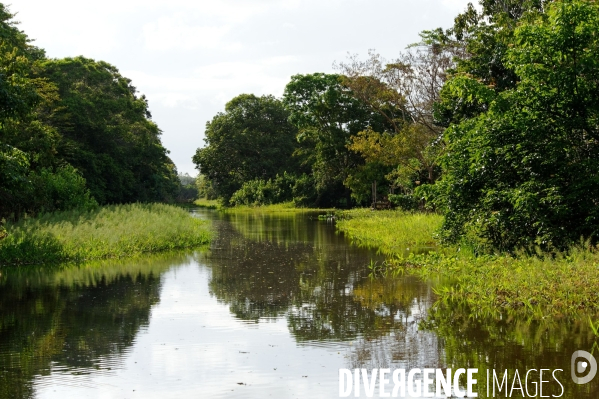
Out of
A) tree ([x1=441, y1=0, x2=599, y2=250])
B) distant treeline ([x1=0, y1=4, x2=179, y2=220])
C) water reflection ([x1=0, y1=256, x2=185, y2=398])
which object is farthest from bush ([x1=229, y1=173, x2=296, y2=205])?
tree ([x1=441, y1=0, x2=599, y2=250])

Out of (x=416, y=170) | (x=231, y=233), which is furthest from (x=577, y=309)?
(x=416, y=170)

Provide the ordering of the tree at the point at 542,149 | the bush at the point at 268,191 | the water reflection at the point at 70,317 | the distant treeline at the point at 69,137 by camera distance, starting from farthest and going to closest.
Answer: the bush at the point at 268,191, the distant treeline at the point at 69,137, the tree at the point at 542,149, the water reflection at the point at 70,317

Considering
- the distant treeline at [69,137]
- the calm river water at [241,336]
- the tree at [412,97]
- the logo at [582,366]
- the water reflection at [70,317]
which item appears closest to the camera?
the logo at [582,366]

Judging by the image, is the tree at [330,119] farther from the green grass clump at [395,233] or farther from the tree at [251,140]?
the green grass clump at [395,233]

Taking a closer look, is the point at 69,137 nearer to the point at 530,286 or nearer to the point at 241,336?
the point at 241,336

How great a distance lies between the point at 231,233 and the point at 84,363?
24.2 meters

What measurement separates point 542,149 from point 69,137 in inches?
1284

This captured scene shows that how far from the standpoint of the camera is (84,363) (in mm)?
9391

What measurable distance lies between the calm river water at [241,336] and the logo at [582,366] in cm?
10

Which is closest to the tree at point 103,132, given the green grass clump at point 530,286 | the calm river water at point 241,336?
the calm river water at point 241,336

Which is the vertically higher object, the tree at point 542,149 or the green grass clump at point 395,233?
the tree at point 542,149

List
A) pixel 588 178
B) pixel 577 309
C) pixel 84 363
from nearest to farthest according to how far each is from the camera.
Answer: pixel 84 363 → pixel 577 309 → pixel 588 178

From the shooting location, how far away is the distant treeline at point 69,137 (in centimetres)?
2298

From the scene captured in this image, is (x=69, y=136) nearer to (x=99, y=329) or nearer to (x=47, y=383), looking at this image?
(x=99, y=329)
